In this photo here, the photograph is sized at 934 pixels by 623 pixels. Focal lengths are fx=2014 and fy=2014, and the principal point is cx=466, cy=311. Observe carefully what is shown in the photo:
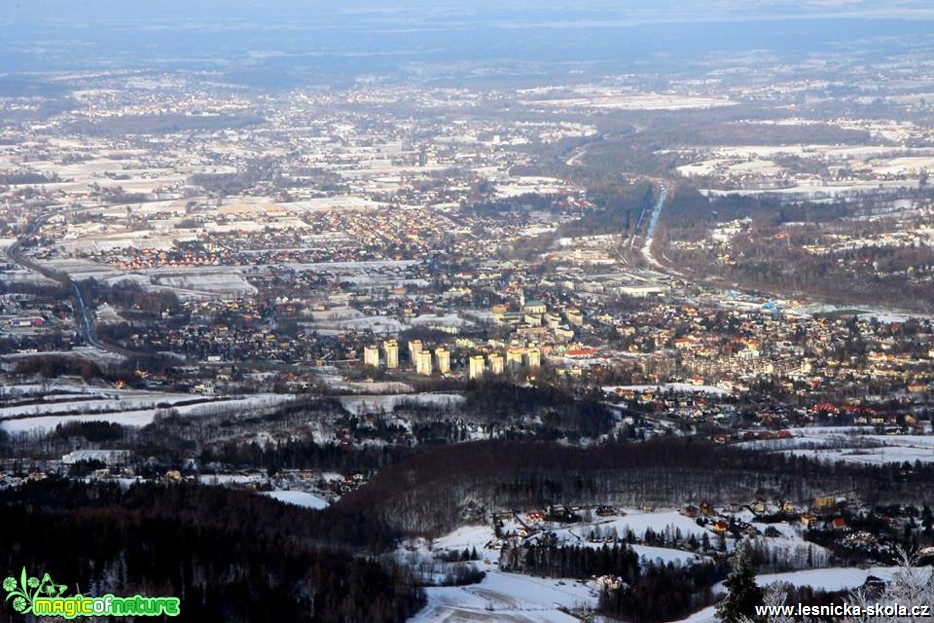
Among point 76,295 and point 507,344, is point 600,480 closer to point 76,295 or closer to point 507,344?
point 507,344

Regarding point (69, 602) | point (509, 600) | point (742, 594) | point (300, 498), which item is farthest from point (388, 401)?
point (742, 594)

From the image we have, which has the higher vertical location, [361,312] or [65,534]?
[65,534]

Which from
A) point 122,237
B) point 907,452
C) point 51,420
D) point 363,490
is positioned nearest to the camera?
point 363,490

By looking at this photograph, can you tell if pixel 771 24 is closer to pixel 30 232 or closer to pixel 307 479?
pixel 30 232

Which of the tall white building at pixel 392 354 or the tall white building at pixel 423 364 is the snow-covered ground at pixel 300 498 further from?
the tall white building at pixel 392 354

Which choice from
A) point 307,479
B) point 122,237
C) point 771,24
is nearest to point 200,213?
point 122,237

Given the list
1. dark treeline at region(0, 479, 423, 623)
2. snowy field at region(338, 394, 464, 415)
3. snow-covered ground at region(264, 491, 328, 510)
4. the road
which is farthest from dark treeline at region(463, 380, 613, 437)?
the road
